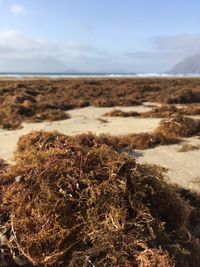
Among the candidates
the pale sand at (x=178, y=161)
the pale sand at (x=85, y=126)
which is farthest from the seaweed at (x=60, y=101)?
the pale sand at (x=178, y=161)

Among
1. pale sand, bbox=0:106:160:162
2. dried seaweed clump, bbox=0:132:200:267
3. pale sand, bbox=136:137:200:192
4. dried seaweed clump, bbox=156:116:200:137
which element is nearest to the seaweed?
pale sand, bbox=0:106:160:162

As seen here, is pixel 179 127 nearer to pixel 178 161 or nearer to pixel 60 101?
pixel 178 161

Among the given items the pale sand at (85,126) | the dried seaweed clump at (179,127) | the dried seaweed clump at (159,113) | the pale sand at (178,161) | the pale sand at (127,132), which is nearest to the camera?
the pale sand at (178,161)

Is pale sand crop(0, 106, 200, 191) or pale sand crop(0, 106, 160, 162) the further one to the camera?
pale sand crop(0, 106, 160, 162)

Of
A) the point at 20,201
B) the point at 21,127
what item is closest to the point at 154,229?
the point at 20,201

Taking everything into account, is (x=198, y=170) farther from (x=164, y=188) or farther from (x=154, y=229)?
(x=154, y=229)

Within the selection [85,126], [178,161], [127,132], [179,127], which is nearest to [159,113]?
[85,126]

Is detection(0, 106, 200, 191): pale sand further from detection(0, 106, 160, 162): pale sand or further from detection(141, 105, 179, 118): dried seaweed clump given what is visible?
detection(141, 105, 179, 118): dried seaweed clump

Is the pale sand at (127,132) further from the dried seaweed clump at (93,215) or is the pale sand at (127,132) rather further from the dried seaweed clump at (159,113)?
the dried seaweed clump at (93,215)
